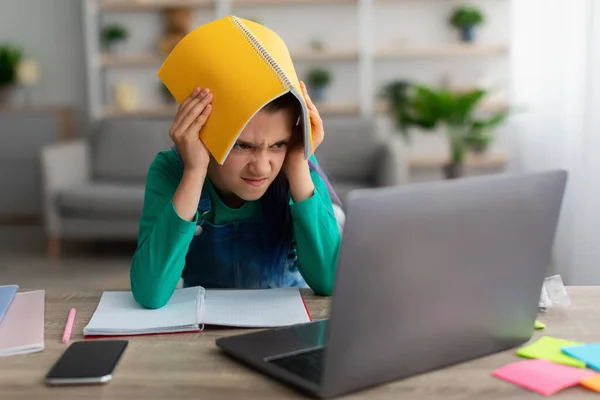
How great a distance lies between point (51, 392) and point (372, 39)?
455cm

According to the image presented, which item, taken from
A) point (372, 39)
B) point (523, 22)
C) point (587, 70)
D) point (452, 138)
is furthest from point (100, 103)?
point (587, 70)

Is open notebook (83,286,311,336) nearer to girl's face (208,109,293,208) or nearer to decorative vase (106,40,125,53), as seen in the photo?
girl's face (208,109,293,208)

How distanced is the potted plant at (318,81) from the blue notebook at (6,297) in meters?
3.89

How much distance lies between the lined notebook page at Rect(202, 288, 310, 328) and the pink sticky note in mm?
317

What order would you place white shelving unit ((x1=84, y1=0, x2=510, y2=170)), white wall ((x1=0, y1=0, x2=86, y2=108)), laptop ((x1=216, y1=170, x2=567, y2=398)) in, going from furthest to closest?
white wall ((x1=0, y1=0, x2=86, y2=108)) < white shelving unit ((x1=84, y1=0, x2=510, y2=170)) < laptop ((x1=216, y1=170, x2=567, y2=398))

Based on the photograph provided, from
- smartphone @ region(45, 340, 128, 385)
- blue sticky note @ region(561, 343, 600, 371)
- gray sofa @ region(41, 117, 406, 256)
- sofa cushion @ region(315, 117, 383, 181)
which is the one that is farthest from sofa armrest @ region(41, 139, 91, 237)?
blue sticky note @ region(561, 343, 600, 371)

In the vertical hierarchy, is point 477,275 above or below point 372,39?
below

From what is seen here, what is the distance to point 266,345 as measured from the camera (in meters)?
0.98

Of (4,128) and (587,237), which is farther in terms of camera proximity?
(4,128)

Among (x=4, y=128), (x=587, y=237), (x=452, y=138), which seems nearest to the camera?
(x=587, y=237)

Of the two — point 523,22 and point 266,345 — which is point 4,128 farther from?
point 266,345

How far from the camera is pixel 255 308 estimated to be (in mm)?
1171

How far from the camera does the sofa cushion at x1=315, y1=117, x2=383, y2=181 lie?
4410 mm

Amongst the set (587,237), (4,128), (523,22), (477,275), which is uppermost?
(523,22)
